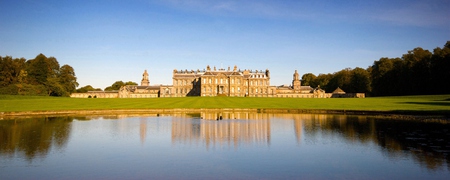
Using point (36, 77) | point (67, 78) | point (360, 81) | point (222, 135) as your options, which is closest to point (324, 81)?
point (360, 81)

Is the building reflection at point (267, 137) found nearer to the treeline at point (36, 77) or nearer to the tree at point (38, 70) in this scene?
the treeline at point (36, 77)

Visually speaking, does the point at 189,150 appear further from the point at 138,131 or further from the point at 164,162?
the point at 138,131

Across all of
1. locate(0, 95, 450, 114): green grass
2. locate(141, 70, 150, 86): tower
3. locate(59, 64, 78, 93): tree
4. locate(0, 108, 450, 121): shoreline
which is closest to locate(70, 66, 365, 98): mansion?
locate(59, 64, 78, 93): tree

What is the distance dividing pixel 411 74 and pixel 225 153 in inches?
2808

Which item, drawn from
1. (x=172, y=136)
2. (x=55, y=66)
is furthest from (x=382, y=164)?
(x=55, y=66)

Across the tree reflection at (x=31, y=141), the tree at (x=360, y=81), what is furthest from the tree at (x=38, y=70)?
the tree at (x=360, y=81)

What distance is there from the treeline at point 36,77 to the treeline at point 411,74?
75342 mm

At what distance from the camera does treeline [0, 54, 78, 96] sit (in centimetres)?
6944

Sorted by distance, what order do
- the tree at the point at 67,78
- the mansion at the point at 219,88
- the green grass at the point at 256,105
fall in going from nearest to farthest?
the green grass at the point at 256,105, the tree at the point at 67,78, the mansion at the point at 219,88

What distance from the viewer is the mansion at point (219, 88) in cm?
9169

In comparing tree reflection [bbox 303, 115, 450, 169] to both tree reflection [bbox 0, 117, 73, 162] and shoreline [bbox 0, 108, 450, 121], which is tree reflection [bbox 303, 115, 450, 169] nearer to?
shoreline [bbox 0, 108, 450, 121]

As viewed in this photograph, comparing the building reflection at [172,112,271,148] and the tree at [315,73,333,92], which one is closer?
the building reflection at [172,112,271,148]

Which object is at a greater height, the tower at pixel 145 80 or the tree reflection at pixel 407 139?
the tower at pixel 145 80

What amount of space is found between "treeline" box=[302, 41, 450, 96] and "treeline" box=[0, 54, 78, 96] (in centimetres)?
7534
